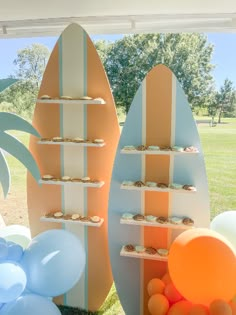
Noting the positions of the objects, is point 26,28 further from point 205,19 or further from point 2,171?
point 205,19

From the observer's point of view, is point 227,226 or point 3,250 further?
point 227,226

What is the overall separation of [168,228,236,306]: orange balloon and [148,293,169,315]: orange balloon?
0.13 meters

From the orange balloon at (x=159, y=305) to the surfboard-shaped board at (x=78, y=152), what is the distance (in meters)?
0.56

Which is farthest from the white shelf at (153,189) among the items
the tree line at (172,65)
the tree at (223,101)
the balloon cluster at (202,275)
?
the tree at (223,101)

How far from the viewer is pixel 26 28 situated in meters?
2.35

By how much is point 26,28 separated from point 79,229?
4.63ft

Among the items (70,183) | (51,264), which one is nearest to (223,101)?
(70,183)

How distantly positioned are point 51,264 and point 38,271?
8 cm

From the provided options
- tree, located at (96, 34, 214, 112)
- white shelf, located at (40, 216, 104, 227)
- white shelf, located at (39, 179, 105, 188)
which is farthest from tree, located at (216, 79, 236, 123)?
white shelf, located at (40, 216, 104, 227)

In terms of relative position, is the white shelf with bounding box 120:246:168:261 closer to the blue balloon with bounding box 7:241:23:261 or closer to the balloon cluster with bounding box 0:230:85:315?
the balloon cluster with bounding box 0:230:85:315

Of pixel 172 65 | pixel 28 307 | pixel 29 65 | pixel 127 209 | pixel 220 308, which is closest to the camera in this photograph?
pixel 220 308

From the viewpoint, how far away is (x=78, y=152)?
2270 mm

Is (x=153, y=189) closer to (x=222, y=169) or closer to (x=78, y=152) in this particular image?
(x=78, y=152)

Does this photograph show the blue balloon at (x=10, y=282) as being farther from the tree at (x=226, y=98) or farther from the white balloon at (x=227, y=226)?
the tree at (x=226, y=98)
